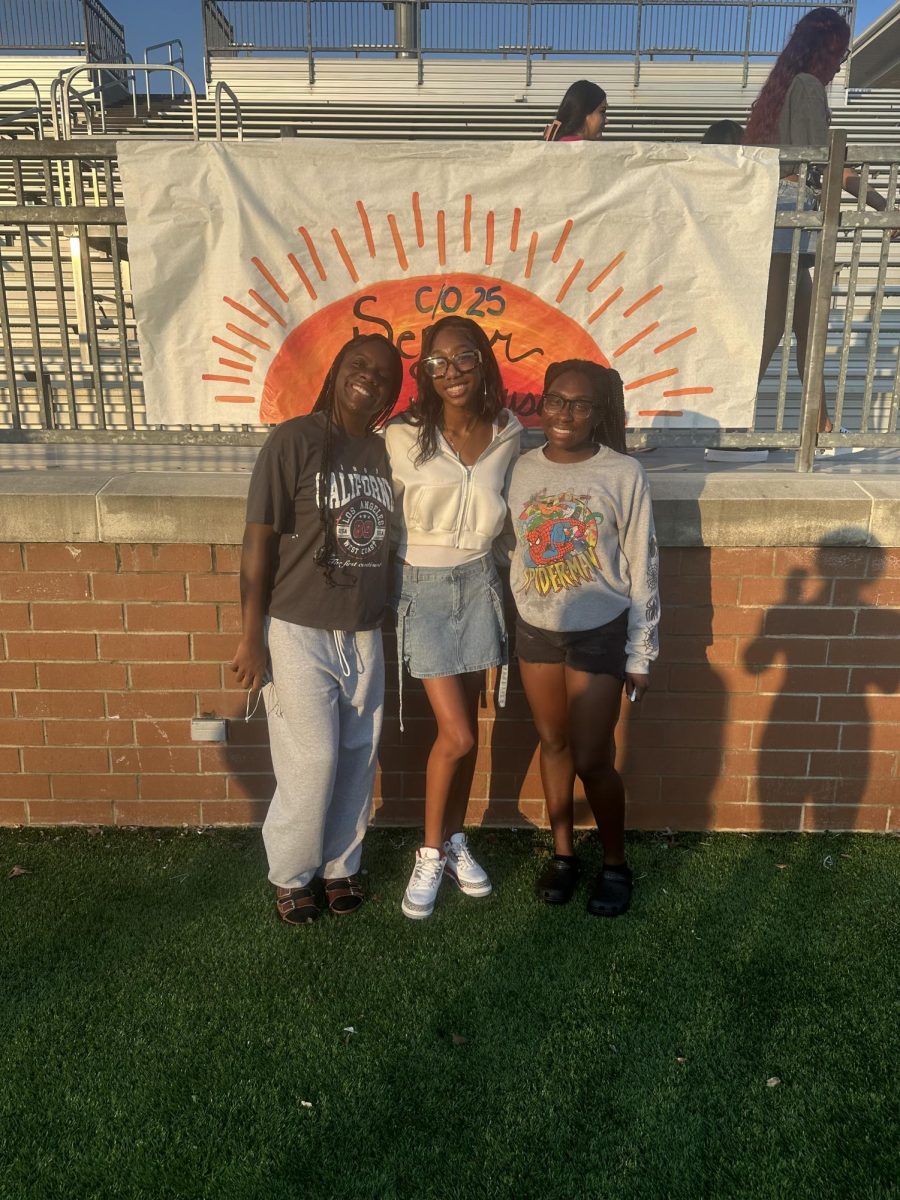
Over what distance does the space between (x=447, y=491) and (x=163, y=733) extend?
1.57 m

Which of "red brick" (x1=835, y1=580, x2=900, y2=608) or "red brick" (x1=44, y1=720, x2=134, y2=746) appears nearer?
"red brick" (x1=835, y1=580, x2=900, y2=608)

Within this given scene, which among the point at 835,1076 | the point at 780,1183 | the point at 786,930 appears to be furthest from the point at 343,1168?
the point at 786,930

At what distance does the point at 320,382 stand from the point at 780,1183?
9.35ft

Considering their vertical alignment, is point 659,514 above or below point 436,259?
below

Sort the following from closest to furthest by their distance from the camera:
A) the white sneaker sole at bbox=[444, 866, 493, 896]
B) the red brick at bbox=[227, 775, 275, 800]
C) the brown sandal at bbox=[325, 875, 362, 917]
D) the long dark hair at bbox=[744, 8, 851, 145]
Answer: the brown sandal at bbox=[325, 875, 362, 917] → the white sneaker sole at bbox=[444, 866, 493, 896] → the red brick at bbox=[227, 775, 275, 800] → the long dark hair at bbox=[744, 8, 851, 145]

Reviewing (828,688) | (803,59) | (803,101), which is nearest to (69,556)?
(828,688)

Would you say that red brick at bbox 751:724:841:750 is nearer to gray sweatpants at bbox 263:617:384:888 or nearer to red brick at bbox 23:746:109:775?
gray sweatpants at bbox 263:617:384:888

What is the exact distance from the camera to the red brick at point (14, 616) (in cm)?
366

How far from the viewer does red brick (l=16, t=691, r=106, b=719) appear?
376 centimetres

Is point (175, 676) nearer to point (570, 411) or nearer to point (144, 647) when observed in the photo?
point (144, 647)

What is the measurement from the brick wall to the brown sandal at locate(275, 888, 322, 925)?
0.64 metres

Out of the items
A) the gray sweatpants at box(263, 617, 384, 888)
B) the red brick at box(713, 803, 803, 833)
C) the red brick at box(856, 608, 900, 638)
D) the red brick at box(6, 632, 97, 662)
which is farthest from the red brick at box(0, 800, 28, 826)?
the red brick at box(856, 608, 900, 638)

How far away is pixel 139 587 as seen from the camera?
12.0 feet

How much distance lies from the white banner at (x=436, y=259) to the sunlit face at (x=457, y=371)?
0.58 meters
